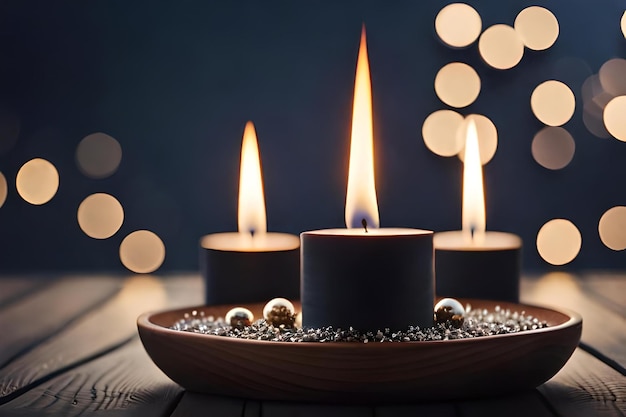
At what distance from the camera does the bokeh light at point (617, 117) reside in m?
1.85

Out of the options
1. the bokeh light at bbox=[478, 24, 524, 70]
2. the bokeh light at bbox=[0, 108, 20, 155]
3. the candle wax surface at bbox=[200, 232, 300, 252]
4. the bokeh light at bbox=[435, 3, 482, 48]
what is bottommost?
the candle wax surface at bbox=[200, 232, 300, 252]

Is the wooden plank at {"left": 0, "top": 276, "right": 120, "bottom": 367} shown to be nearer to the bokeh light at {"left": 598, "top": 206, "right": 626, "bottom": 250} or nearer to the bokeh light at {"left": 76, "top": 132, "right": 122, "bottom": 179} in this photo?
the bokeh light at {"left": 76, "top": 132, "right": 122, "bottom": 179}

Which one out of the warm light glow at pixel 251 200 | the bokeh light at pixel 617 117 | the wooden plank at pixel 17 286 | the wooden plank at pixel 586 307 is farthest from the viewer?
the bokeh light at pixel 617 117

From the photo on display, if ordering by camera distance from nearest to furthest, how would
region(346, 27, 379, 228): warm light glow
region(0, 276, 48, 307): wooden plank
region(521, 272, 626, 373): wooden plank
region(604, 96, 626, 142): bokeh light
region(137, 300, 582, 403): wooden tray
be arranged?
region(137, 300, 582, 403): wooden tray → region(346, 27, 379, 228): warm light glow → region(521, 272, 626, 373): wooden plank → region(0, 276, 48, 307): wooden plank → region(604, 96, 626, 142): bokeh light

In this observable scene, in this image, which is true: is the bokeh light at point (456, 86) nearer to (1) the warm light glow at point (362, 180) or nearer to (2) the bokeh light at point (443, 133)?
(2) the bokeh light at point (443, 133)

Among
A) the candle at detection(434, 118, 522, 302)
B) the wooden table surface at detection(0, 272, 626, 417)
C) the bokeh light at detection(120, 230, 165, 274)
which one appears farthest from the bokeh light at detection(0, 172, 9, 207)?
the candle at detection(434, 118, 522, 302)

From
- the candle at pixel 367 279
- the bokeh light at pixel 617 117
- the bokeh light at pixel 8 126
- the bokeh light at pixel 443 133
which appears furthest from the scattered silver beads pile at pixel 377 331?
the bokeh light at pixel 8 126

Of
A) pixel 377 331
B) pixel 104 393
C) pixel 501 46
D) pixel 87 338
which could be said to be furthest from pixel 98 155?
pixel 377 331

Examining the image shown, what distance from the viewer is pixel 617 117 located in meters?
1.86

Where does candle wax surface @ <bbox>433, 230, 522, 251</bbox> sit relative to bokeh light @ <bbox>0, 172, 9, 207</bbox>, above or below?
below

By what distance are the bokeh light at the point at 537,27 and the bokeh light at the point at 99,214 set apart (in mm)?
1053

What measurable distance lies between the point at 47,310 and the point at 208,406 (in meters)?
0.64

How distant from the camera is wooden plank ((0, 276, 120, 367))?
86 cm

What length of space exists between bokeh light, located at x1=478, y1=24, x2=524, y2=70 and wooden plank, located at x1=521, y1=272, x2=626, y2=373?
558 millimetres
